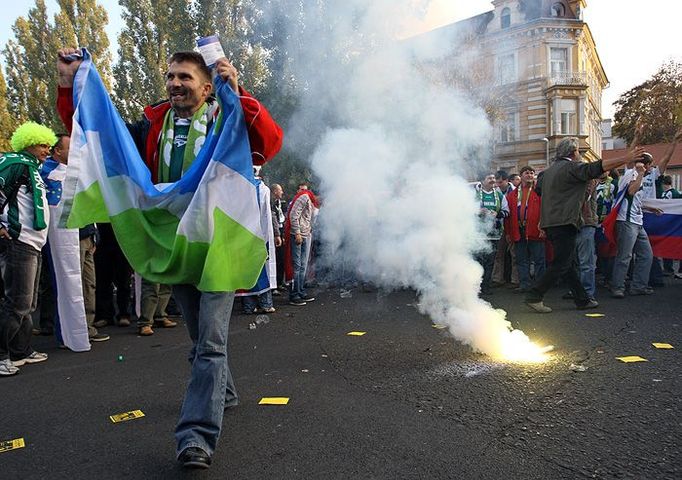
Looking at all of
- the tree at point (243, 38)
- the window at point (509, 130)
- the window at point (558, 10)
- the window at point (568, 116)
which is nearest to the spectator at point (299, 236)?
the tree at point (243, 38)

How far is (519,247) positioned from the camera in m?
8.88

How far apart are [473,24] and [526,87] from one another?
475cm

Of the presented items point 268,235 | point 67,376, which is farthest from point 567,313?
point 67,376

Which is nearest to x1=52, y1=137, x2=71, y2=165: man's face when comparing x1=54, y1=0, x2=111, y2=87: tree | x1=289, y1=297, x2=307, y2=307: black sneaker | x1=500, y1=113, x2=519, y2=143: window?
x1=289, y1=297, x2=307, y2=307: black sneaker

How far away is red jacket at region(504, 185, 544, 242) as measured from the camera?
27.4ft

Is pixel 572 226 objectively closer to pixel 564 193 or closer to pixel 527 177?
pixel 564 193

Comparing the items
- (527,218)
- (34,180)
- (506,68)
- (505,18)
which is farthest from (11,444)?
(506,68)

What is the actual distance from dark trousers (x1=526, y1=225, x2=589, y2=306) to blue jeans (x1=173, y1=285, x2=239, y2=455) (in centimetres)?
491

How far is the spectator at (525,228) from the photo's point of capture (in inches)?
332

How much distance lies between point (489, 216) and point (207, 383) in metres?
6.72

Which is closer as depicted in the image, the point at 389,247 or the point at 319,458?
the point at 319,458

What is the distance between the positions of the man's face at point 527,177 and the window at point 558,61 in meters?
4.75

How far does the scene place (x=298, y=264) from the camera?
828 centimetres

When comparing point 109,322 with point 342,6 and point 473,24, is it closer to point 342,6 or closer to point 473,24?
point 342,6
